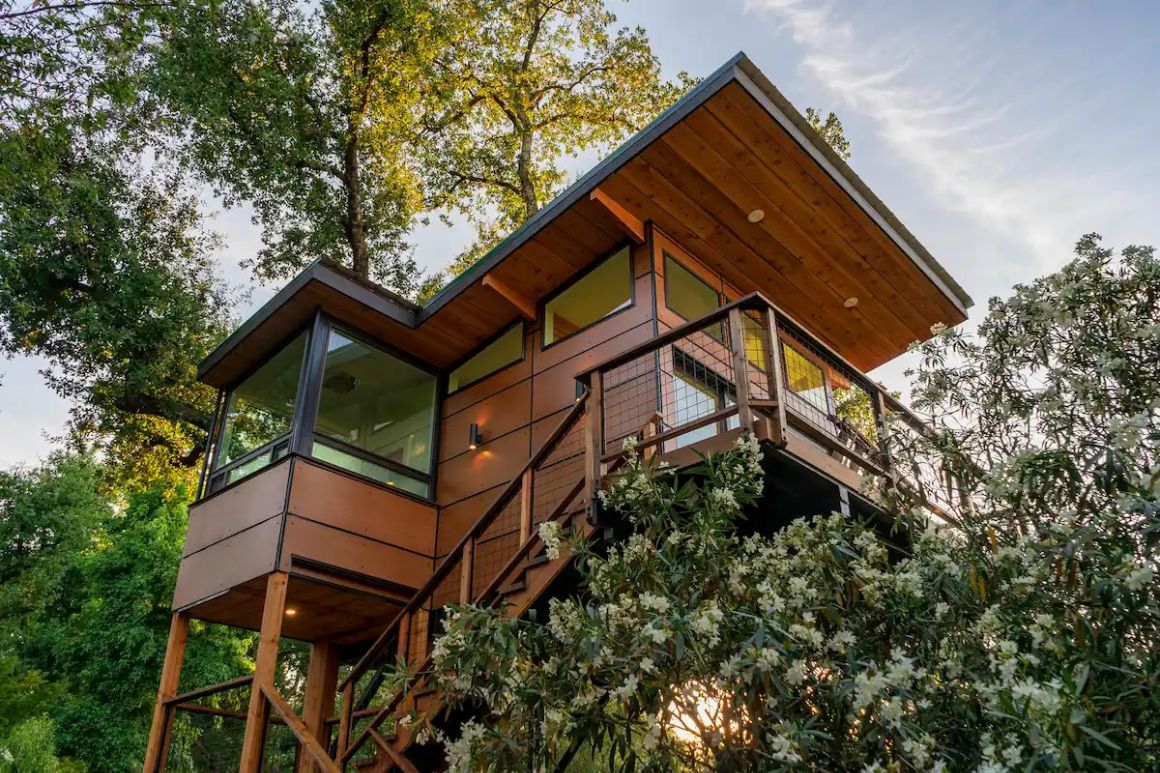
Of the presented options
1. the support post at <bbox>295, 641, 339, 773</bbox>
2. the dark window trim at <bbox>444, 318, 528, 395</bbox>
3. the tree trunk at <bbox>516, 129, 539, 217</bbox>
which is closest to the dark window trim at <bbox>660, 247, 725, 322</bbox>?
the dark window trim at <bbox>444, 318, 528, 395</bbox>

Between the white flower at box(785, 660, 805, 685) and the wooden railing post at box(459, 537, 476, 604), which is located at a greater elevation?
the wooden railing post at box(459, 537, 476, 604)

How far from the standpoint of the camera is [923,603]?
3.83 meters

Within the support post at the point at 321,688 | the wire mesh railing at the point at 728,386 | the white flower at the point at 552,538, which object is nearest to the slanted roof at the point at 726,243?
the wire mesh railing at the point at 728,386

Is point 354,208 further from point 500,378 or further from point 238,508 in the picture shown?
point 238,508

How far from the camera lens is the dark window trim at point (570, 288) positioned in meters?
7.30

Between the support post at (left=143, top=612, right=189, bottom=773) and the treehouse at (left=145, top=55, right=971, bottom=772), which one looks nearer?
the treehouse at (left=145, top=55, right=971, bottom=772)

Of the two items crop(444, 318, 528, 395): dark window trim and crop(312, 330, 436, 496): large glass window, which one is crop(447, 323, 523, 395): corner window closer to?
crop(444, 318, 528, 395): dark window trim

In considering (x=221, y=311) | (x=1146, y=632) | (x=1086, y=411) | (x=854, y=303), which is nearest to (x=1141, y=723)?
(x=1146, y=632)

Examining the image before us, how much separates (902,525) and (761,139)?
3.57m

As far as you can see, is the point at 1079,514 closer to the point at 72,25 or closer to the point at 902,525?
the point at 902,525

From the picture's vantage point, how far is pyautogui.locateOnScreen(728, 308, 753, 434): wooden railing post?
15.5ft

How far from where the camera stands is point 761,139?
6.61 meters

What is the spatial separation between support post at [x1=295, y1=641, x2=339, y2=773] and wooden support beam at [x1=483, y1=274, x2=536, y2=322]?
Answer: 4131 millimetres

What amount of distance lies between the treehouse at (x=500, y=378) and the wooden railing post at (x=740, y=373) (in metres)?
0.76
